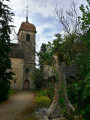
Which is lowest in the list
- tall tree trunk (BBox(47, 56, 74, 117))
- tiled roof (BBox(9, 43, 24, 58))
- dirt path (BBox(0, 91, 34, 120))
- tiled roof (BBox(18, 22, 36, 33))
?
dirt path (BBox(0, 91, 34, 120))

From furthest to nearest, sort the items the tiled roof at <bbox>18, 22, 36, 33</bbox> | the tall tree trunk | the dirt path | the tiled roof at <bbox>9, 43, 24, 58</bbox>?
the tiled roof at <bbox>18, 22, 36, 33</bbox>, the tiled roof at <bbox>9, 43, 24, 58</bbox>, the dirt path, the tall tree trunk

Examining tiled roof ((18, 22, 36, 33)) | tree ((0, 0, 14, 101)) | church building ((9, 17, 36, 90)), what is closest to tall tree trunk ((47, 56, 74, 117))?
tree ((0, 0, 14, 101))

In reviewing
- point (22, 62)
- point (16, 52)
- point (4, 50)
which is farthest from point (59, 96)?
point (16, 52)

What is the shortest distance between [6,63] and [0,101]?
3.52 metres

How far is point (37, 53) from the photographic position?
5.89 meters

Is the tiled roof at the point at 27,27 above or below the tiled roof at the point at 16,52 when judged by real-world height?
above

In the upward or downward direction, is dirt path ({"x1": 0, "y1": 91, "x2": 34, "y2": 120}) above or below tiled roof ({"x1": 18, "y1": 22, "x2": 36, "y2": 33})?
below

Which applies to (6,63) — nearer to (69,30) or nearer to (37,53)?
(37,53)

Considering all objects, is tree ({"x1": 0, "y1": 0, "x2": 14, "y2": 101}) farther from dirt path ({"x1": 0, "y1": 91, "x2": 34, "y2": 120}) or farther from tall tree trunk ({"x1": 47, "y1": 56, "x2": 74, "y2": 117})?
tall tree trunk ({"x1": 47, "y1": 56, "x2": 74, "y2": 117})

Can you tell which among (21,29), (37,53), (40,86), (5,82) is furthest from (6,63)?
(21,29)

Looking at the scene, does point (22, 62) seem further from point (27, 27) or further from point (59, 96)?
point (59, 96)

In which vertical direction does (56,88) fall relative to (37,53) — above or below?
below

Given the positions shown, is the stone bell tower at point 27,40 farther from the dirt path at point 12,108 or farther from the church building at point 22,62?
the dirt path at point 12,108

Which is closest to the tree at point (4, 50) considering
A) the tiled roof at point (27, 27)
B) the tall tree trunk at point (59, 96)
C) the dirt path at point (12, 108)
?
the dirt path at point (12, 108)
